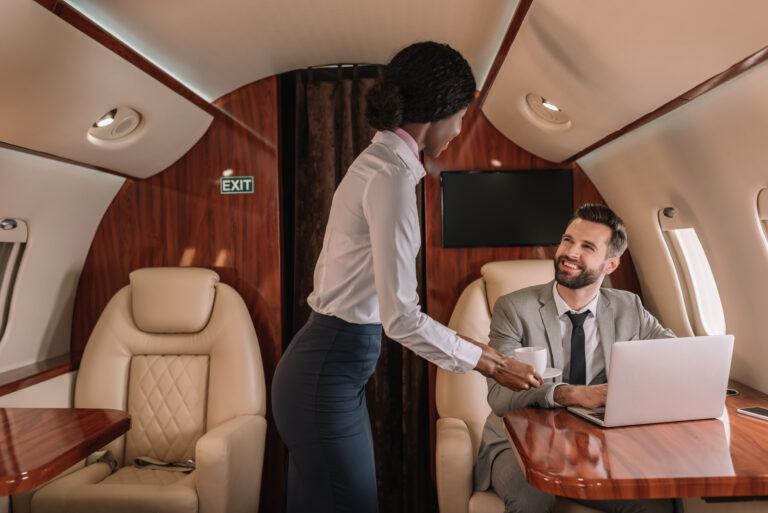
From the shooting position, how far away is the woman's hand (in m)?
1.72

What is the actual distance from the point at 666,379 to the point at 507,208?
183 cm

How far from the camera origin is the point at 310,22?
2863mm

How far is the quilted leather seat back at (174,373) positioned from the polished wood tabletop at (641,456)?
165cm

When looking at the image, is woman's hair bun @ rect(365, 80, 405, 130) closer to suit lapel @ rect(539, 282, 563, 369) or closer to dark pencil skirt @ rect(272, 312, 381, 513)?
dark pencil skirt @ rect(272, 312, 381, 513)

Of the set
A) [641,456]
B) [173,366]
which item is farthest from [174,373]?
[641,456]

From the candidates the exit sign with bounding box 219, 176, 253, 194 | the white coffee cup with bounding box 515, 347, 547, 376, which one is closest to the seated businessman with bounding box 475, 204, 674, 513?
the white coffee cup with bounding box 515, 347, 547, 376

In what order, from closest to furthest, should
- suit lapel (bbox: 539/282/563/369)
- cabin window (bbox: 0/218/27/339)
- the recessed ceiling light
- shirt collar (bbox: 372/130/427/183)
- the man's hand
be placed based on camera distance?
shirt collar (bbox: 372/130/427/183), the man's hand, suit lapel (bbox: 539/282/563/369), the recessed ceiling light, cabin window (bbox: 0/218/27/339)

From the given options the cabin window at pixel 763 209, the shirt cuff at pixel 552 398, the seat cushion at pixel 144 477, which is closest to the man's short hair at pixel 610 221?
the cabin window at pixel 763 209

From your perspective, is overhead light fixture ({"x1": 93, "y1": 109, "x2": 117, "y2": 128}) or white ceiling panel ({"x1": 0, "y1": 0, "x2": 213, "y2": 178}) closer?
white ceiling panel ({"x1": 0, "y1": 0, "x2": 213, "y2": 178})

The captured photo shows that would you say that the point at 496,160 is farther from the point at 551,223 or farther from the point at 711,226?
the point at 711,226

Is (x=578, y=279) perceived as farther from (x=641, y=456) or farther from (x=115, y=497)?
(x=115, y=497)

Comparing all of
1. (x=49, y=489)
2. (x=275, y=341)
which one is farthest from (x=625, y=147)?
(x=49, y=489)

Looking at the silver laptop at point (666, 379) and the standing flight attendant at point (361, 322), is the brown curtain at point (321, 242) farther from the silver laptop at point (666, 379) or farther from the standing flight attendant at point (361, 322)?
the silver laptop at point (666, 379)

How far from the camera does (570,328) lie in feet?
7.44
